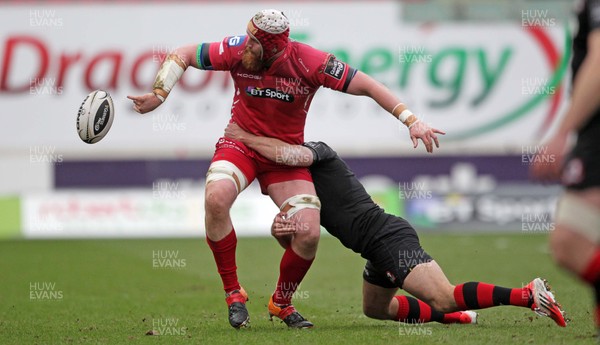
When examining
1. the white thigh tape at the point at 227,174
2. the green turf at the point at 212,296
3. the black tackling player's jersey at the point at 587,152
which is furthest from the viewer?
the white thigh tape at the point at 227,174

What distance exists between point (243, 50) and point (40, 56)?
2040 centimetres

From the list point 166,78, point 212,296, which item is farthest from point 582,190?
point 212,296

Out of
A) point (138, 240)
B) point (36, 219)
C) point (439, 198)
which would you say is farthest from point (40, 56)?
point (439, 198)

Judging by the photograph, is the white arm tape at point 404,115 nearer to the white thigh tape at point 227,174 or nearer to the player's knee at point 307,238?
the player's knee at point 307,238

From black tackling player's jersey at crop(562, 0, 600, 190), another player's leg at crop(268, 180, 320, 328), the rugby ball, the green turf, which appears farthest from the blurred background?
black tackling player's jersey at crop(562, 0, 600, 190)

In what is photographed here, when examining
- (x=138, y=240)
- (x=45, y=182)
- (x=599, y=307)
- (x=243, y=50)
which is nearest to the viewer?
(x=599, y=307)

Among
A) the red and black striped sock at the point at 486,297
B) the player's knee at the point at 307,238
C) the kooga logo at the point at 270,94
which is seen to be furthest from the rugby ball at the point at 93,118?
the red and black striped sock at the point at 486,297

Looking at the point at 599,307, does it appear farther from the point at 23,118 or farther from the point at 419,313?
the point at 23,118

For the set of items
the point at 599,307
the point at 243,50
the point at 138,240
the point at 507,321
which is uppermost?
the point at 243,50

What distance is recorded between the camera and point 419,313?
26.9 feet

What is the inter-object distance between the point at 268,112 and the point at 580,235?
389 centimetres

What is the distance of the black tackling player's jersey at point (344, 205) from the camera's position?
7.99 m

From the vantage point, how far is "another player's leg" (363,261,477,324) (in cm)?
795

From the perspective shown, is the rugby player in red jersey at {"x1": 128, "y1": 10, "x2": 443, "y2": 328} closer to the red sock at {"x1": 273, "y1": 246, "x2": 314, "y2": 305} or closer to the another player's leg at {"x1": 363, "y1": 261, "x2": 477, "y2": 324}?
the red sock at {"x1": 273, "y1": 246, "x2": 314, "y2": 305}
